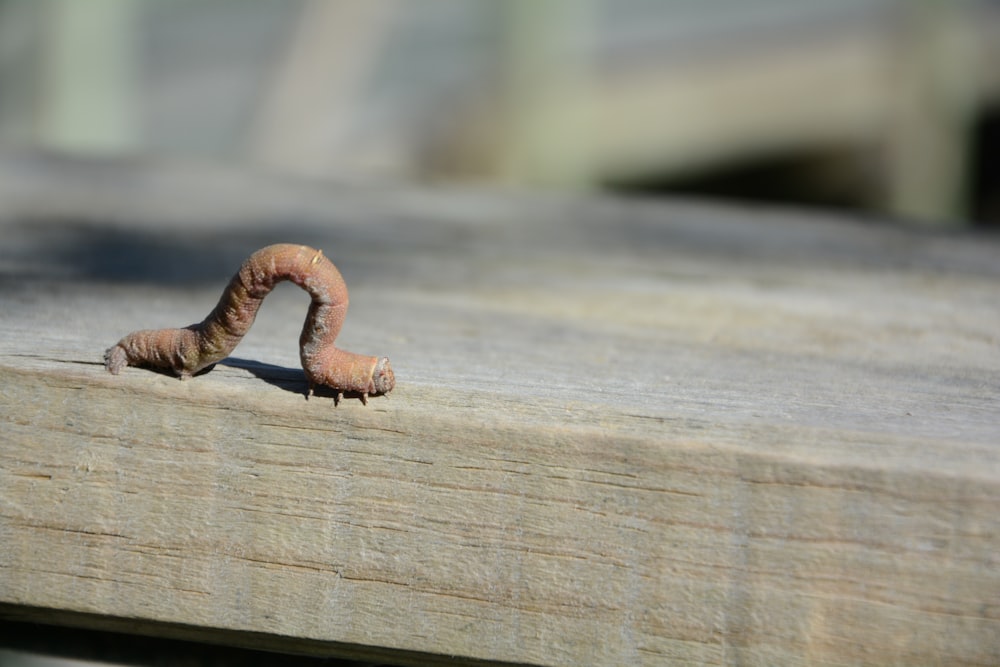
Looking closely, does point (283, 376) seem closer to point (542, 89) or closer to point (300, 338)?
point (300, 338)

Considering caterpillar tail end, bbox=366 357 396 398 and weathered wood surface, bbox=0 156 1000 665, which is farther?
caterpillar tail end, bbox=366 357 396 398

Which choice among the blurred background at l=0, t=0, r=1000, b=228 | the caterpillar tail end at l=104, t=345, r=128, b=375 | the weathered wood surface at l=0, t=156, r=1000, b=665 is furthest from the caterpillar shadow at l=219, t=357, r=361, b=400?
the blurred background at l=0, t=0, r=1000, b=228

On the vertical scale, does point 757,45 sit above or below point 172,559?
above

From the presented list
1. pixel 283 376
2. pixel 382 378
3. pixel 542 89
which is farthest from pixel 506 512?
pixel 542 89

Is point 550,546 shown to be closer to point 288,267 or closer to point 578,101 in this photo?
point 288,267

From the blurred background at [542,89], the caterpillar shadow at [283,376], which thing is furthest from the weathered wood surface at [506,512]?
the blurred background at [542,89]

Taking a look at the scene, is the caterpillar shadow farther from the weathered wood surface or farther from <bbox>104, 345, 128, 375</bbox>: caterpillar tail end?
<bbox>104, 345, 128, 375</bbox>: caterpillar tail end

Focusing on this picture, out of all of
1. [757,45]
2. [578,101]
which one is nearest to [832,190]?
[757,45]
